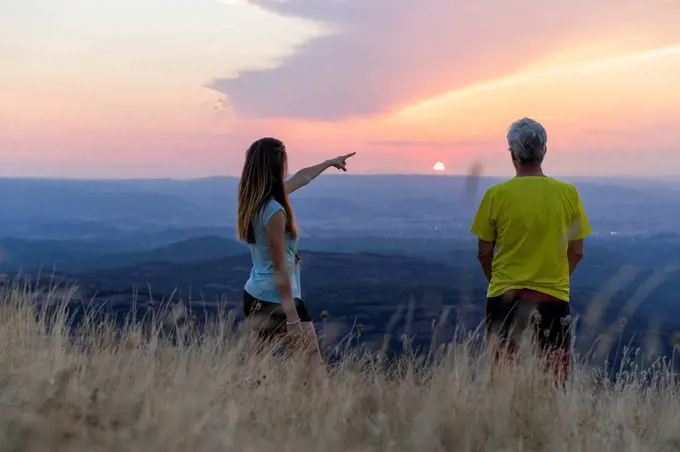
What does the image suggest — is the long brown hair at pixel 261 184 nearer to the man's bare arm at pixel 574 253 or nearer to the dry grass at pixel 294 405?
Result: the dry grass at pixel 294 405

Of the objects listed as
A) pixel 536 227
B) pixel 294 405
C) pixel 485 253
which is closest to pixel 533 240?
pixel 536 227

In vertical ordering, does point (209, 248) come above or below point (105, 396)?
below

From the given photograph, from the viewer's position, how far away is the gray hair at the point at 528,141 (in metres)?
4.05

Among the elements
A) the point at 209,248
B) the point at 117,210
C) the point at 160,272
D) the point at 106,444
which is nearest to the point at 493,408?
the point at 106,444

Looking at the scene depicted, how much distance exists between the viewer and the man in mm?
4031

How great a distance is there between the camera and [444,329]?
456 cm

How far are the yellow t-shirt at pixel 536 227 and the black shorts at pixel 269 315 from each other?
1199 mm

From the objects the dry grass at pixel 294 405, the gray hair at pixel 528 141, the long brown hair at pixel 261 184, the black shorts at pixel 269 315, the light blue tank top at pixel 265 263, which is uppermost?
the gray hair at pixel 528 141

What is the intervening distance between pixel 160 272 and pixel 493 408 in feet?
111

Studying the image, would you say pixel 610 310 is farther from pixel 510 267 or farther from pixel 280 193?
pixel 280 193

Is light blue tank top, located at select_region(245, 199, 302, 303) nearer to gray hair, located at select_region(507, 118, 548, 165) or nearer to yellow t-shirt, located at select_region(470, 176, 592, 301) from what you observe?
yellow t-shirt, located at select_region(470, 176, 592, 301)

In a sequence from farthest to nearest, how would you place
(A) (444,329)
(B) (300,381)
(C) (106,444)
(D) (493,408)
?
(A) (444,329)
(B) (300,381)
(D) (493,408)
(C) (106,444)

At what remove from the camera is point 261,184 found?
163 inches

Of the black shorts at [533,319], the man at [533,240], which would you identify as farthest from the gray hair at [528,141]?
the black shorts at [533,319]
